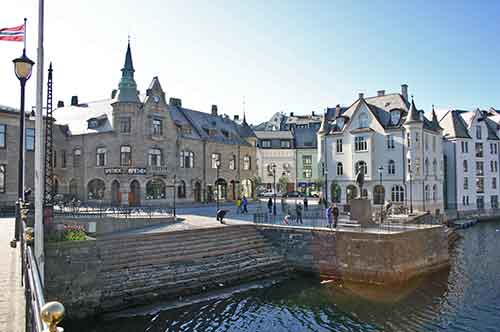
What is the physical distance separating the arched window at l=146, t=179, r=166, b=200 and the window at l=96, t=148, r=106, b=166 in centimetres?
511

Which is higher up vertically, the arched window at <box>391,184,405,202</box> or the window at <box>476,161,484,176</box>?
the window at <box>476,161,484,176</box>

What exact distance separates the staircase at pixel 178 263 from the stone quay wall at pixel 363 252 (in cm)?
129

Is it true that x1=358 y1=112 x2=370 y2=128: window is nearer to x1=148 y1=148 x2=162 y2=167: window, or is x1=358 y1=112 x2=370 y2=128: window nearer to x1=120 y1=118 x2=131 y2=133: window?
x1=148 y1=148 x2=162 y2=167: window

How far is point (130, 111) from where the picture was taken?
39.6 m

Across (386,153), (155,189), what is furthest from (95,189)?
(386,153)

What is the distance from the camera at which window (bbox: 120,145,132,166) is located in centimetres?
3975

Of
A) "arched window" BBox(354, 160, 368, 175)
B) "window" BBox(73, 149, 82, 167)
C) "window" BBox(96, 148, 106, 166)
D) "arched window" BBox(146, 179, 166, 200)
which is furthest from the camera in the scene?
"arched window" BBox(354, 160, 368, 175)

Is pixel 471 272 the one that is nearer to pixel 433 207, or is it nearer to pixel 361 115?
pixel 433 207

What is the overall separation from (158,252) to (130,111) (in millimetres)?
22778

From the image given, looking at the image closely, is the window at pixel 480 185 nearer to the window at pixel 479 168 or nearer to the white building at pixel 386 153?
the window at pixel 479 168

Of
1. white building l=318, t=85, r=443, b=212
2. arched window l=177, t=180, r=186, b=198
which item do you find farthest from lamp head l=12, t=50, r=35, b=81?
white building l=318, t=85, r=443, b=212

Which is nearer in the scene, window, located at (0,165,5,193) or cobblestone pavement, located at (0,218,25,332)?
cobblestone pavement, located at (0,218,25,332)

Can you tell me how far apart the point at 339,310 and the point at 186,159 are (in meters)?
31.0

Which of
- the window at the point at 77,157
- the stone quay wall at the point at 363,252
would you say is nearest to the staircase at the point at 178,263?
the stone quay wall at the point at 363,252
